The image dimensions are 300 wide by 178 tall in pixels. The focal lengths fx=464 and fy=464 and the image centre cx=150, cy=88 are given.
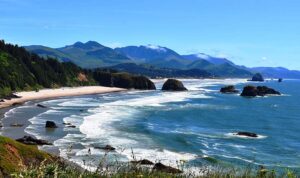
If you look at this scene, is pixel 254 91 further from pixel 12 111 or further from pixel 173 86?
pixel 12 111

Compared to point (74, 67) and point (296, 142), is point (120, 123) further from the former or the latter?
point (74, 67)

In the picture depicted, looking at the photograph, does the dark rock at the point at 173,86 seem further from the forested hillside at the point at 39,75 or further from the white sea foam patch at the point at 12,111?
the white sea foam patch at the point at 12,111

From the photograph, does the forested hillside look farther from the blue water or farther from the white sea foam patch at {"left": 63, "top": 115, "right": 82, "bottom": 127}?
the blue water

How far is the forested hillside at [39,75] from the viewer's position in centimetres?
10649

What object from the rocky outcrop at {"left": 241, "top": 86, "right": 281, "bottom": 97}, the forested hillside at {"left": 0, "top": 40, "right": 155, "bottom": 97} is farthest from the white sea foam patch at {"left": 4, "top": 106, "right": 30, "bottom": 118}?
the rocky outcrop at {"left": 241, "top": 86, "right": 281, "bottom": 97}

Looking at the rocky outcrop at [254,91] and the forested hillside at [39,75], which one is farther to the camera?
the rocky outcrop at [254,91]

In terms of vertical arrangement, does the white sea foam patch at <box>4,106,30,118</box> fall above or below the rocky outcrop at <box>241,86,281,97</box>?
below

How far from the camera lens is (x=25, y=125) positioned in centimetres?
5462

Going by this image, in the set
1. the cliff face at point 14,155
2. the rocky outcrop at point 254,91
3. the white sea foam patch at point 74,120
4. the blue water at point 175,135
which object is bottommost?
the blue water at point 175,135

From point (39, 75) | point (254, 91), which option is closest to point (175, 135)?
point (39, 75)

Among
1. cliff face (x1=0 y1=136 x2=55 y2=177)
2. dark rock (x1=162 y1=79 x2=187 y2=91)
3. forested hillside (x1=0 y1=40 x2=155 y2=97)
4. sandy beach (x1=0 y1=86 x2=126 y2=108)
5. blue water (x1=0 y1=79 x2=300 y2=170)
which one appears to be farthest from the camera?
dark rock (x1=162 y1=79 x2=187 y2=91)

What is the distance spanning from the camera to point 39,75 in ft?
402

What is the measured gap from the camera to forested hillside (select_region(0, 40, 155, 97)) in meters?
106

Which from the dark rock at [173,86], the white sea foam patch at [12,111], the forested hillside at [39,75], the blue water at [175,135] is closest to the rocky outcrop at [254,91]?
the dark rock at [173,86]
